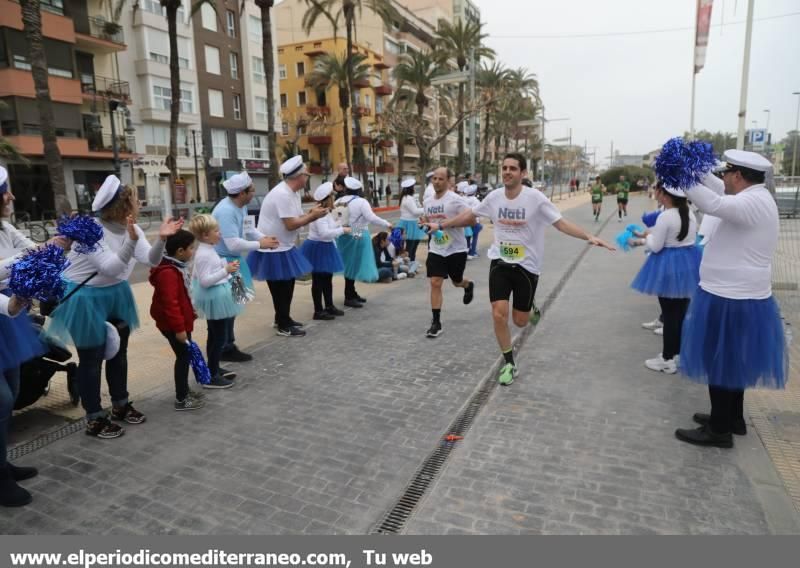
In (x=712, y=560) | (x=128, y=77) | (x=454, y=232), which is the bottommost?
(x=712, y=560)

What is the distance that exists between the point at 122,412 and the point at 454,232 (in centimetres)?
405

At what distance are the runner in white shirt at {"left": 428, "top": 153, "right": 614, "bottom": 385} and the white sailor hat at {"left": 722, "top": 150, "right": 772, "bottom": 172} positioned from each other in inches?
64.8

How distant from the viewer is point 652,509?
306cm

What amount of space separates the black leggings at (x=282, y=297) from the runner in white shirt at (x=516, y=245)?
108 inches

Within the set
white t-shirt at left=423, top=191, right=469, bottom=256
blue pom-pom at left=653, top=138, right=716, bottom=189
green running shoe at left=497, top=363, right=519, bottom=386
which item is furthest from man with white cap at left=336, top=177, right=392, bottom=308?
Answer: blue pom-pom at left=653, top=138, right=716, bottom=189

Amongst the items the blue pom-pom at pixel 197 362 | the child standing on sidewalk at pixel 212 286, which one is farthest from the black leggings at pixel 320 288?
the blue pom-pom at pixel 197 362

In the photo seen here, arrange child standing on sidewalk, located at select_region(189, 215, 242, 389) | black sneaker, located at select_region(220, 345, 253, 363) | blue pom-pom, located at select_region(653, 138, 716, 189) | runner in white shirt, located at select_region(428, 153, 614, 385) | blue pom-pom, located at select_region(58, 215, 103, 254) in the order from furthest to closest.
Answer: black sneaker, located at select_region(220, 345, 253, 363) → runner in white shirt, located at select_region(428, 153, 614, 385) → child standing on sidewalk, located at select_region(189, 215, 242, 389) → blue pom-pom, located at select_region(58, 215, 103, 254) → blue pom-pom, located at select_region(653, 138, 716, 189)

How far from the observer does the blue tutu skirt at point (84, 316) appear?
3785mm

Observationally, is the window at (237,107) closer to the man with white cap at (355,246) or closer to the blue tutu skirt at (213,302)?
the man with white cap at (355,246)

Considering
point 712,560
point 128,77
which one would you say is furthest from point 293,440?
point 128,77

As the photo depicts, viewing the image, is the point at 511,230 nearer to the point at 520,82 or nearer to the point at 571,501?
the point at 571,501

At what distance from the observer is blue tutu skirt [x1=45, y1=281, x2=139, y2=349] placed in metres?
3.79

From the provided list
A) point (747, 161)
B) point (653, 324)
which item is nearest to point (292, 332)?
point (653, 324)

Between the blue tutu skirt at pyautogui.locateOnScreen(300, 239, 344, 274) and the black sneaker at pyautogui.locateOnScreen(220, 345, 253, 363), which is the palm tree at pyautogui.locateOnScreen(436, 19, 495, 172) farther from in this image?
the black sneaker at pyautogui.locateOnScreen(220, 345, 253, 363)
